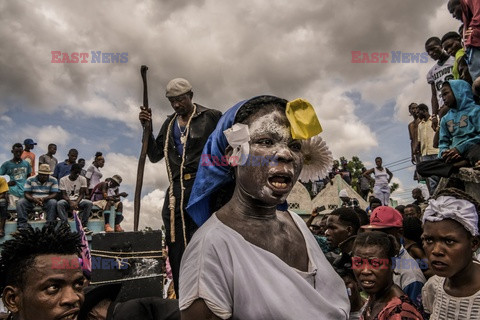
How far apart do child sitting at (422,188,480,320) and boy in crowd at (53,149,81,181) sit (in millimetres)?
9804

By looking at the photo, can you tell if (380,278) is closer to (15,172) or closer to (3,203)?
(3,203)

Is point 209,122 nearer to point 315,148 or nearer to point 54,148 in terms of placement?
point 315,148

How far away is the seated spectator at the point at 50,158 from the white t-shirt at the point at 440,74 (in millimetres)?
9101

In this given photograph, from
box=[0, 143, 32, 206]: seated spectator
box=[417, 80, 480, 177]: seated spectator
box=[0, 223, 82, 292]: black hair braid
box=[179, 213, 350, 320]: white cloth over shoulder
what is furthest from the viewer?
box=[0, 143, 32, 206]: seated spectator

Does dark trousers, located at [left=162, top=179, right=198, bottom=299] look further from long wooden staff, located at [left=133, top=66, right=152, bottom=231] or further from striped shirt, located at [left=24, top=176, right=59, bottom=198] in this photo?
striped shirt, located at [left=24, top=176, right=59, bottom=198]

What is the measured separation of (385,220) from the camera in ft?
15.5

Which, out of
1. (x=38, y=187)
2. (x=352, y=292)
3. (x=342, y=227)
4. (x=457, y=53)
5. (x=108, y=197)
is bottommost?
(x=352, y=292)

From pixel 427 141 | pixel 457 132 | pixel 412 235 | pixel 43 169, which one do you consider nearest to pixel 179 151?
pixel 412 235

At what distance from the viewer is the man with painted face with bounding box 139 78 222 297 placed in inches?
154

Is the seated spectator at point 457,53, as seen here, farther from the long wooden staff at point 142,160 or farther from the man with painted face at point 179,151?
the long wooden staff at point 142,160

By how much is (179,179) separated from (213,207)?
1.88 meters

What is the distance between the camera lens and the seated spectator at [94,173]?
11.5m

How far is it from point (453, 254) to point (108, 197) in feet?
32.0

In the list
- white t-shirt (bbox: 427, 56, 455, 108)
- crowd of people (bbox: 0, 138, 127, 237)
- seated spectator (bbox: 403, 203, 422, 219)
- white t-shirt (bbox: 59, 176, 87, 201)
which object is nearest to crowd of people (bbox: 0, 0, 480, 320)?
white t-shirt (bbox: 427, 56, 455, 108)
